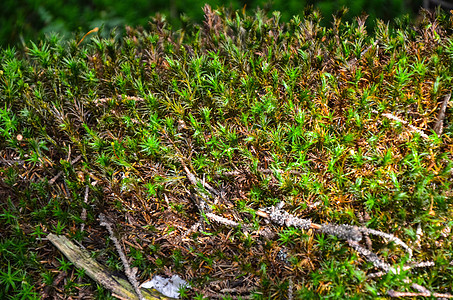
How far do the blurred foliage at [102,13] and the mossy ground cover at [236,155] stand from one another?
0.56 ft

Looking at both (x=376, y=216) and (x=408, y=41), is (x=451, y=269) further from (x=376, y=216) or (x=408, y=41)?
(x=408, y=41)

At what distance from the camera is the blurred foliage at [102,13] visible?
2.76 meters

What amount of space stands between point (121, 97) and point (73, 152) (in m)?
0.53

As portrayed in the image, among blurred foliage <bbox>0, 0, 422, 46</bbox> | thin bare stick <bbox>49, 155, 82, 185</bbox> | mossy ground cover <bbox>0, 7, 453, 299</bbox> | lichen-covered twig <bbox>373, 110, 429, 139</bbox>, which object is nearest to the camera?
mossy ground cover <bbox>0, 7, 453, 299</bbox>

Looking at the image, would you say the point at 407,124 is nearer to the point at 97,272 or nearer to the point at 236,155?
the point at 236,155

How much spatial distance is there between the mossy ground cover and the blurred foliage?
0.17m

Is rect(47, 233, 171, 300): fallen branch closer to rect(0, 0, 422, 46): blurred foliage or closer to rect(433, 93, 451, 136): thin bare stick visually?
rect(0, 0, 422, 46): blurred foliage

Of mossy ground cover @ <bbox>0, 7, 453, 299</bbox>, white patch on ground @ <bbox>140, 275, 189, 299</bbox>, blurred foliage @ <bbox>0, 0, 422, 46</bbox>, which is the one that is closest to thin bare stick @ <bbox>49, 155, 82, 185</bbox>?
mossy ground cover @ <bbox>0, 7, 453, 299</bbox>

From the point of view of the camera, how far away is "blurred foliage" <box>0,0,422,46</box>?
2.76m

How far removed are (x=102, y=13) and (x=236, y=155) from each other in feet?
6.04

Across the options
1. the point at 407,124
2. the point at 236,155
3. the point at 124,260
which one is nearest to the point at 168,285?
the point at 124,260

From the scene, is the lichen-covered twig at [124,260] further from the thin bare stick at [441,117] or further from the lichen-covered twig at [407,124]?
the thin bare stick at [441,117]

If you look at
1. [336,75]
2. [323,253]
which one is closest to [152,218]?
[323,253]

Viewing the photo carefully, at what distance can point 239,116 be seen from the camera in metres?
2.34
